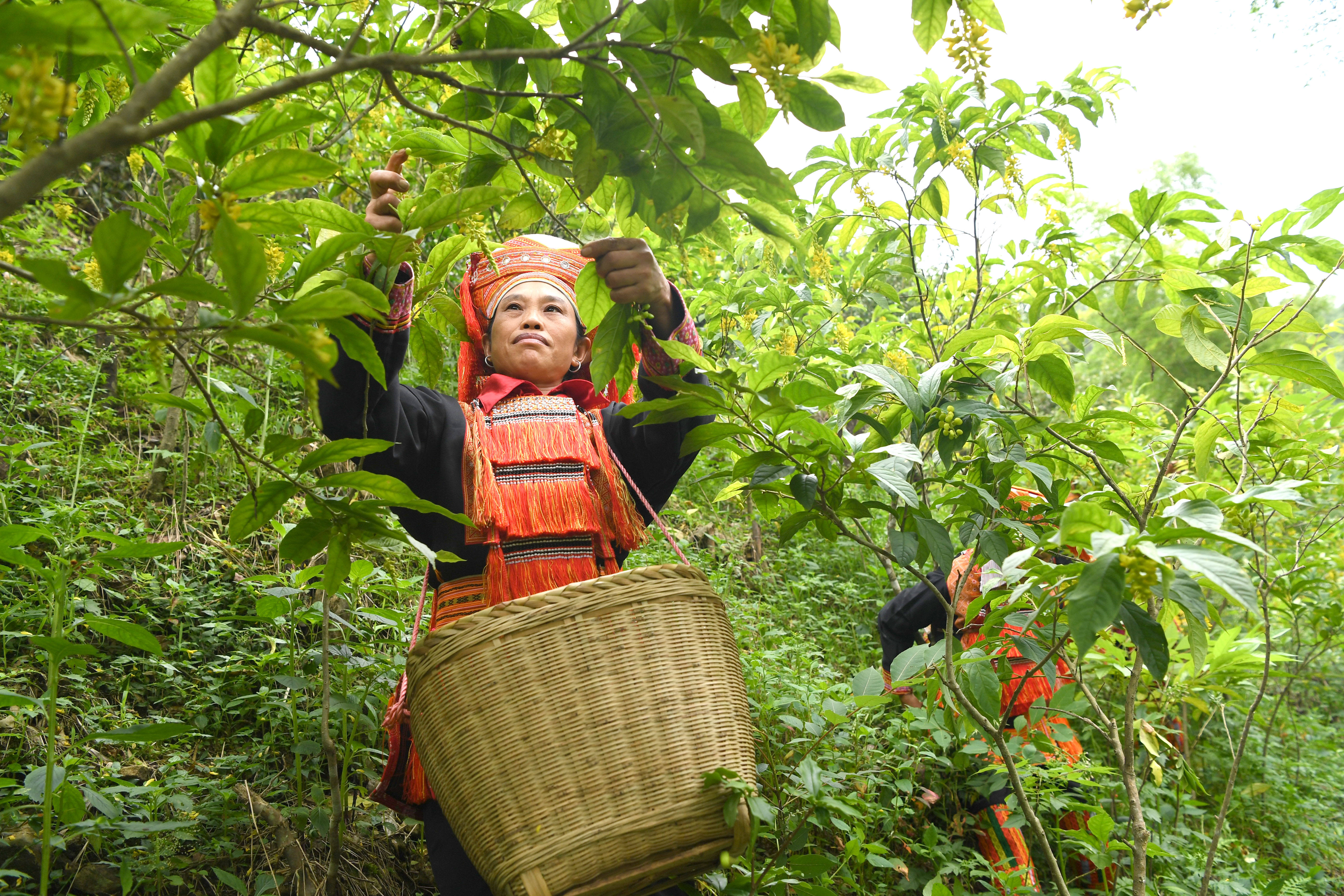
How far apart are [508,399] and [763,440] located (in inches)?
28.9

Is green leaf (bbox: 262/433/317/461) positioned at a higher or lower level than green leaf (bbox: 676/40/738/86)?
lower

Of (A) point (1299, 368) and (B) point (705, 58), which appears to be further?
(A) point (1299, 368)

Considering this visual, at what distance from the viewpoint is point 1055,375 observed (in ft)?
4.92

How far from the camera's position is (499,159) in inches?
52.7

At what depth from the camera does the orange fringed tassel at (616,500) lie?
1765mm

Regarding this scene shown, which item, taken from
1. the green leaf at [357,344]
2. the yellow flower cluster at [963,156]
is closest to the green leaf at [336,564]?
the green leaf at [357,344]

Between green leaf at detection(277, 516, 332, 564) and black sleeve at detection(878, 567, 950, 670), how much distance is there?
177 cm

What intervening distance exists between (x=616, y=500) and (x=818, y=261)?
745mm

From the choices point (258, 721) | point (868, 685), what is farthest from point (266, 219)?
point (258, 721)

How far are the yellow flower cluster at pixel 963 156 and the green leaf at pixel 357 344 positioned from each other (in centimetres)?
163

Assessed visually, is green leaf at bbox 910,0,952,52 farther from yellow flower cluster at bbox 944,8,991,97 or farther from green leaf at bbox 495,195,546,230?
green leaf at bbox 495,195,546,230

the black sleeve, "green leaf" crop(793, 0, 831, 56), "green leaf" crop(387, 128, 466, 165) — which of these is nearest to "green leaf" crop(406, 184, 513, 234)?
"green leaf" crop(387, 128, 466, 165)

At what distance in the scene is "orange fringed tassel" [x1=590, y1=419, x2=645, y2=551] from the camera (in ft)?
5.79

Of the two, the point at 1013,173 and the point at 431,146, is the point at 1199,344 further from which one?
the point at 431,146
